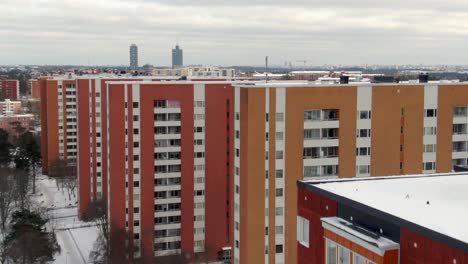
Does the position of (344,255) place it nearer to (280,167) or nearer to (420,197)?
(420,197)

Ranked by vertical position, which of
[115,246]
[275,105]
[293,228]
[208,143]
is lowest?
[115,246]

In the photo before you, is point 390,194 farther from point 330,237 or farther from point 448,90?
point 448,90

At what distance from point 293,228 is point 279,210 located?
1172 millimetres

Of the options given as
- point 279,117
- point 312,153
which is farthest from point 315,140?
point 279,117

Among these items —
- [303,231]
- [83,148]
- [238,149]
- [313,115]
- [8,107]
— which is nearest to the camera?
[303,231]

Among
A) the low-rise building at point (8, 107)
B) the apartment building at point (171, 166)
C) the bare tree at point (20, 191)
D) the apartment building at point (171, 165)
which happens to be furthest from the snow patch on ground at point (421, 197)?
the low-rise building at point (8, 107)

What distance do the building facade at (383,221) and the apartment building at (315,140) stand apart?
12925mm

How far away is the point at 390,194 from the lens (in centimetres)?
1609

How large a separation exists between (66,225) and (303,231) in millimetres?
41331

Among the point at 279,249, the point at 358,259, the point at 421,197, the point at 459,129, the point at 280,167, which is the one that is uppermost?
the point at 459,129

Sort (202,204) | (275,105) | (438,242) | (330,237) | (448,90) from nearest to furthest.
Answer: (438,242) < (330,237) < (275,105) < (448,90) < (202,204)

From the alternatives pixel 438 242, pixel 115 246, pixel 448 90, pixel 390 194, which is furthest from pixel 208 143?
pixel 438 242

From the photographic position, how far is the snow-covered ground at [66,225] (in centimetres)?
4594

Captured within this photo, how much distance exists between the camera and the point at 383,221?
45.8 ft
